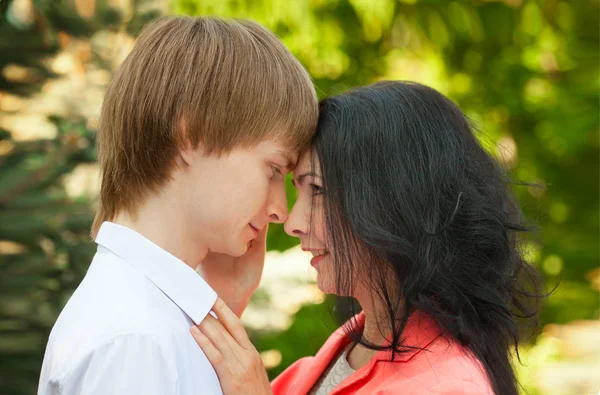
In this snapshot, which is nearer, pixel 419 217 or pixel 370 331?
pixel 419 217

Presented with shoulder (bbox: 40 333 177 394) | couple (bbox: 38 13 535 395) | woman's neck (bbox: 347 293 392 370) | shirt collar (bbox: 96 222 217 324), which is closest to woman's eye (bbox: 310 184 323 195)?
couple (bbox: 38 13 535 395)

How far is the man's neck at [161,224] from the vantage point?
2080 millimetres

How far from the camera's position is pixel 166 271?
202 centimetres

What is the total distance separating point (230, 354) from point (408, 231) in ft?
1.98

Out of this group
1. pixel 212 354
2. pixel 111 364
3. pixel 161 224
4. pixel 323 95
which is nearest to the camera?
pixel 111 364

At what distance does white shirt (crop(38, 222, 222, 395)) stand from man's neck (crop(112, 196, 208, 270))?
49 millimetres

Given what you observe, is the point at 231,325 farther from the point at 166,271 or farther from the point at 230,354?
the point at 166,271

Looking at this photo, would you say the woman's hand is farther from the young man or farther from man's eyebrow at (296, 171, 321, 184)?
man's eyebrow at (296, 171, 321, 184)

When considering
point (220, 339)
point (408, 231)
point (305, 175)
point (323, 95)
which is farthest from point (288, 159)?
point (323, 95)

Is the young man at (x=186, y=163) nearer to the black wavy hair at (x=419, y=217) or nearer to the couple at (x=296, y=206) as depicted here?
the couple at (x=296, y=206)

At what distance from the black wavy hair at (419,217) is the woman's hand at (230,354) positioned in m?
0.34

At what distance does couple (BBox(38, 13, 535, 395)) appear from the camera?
79.3 inches

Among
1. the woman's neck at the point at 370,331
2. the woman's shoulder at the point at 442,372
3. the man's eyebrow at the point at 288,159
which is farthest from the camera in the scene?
the woman's neck at the point at 370,331

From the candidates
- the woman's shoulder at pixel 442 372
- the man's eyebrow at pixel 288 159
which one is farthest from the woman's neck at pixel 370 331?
the man's eyebrow at pixel 288 159
